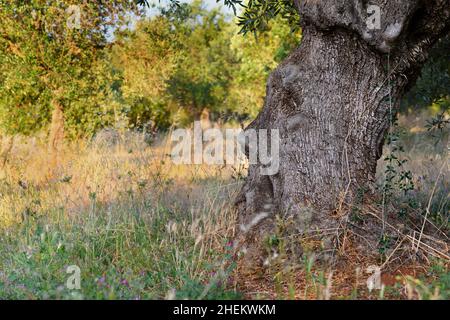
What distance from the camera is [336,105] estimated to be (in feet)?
15.4

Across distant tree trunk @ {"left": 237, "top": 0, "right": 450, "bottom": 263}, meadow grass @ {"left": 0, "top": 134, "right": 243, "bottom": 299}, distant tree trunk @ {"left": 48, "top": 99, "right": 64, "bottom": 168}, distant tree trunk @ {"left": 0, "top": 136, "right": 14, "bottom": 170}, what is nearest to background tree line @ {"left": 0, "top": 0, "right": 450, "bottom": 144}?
distant tree trunk @ {"left": 48, "top": 99, "right": 64, "bottom": 168}

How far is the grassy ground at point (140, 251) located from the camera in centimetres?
375

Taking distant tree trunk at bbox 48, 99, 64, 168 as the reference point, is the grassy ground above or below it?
below

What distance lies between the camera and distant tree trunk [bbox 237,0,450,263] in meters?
4.51

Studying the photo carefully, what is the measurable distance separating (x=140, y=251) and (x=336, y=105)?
7.35 feet

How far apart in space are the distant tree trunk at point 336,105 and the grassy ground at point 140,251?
447mm

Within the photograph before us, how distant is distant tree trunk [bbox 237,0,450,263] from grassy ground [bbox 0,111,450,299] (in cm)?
45

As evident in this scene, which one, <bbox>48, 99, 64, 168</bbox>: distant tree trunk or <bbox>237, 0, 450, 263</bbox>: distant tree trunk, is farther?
<bbox>48, 99, 64, 168</bbox>: distant tree trunk

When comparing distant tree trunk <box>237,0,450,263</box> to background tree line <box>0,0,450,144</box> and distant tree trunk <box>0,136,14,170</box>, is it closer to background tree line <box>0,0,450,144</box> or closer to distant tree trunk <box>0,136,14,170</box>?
background tree line <box>0,0,450,144</box>

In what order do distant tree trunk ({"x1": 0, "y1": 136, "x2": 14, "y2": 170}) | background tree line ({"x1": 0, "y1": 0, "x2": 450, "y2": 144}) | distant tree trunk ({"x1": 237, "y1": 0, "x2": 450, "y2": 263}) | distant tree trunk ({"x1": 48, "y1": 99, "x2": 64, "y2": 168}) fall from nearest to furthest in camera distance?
distant tree trunk ({"x1": 237, "y1": 0, "x2": 450, "y2": 263}) → distant tree trunk ({"x1": 0, "y1": 136, "x2": 14, "y2": 170}) → background tree line ({"x1": 0, "y1": 0, "x2": 450, "y2": 144}) → distant tree trunk ({"x1": 48, "y1": 99, "x2": 64, "y2": 168})

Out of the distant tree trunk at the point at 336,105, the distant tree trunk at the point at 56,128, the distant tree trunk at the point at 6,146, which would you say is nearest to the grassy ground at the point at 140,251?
the distant tree trunk at the point at 336,105

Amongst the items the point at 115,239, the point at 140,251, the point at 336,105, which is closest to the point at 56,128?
the point at 115,239

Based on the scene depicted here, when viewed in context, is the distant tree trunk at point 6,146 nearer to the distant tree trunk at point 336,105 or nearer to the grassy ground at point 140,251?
the grassy ground at point 140,251
